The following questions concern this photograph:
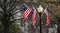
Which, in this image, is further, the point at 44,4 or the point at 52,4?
the point at 52,4

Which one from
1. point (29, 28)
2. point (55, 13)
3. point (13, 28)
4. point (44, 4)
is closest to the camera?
point (13, 28)

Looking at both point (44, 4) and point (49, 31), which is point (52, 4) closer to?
point (44, 4)

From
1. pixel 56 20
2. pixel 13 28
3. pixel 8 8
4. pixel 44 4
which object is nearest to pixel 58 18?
pixel 56 20

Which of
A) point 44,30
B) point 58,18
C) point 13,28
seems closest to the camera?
point 13,28

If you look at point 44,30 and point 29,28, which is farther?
point 44,30

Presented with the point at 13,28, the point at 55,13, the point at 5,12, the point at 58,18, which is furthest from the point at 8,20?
the point at 58,18

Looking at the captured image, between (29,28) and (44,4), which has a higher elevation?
(44,4)

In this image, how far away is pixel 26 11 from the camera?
26.2 m

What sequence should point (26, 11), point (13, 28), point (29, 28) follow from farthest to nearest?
1. point (29, 28)
2. point (13, 28)
3. point (26, 11)

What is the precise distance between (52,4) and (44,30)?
31.1ft

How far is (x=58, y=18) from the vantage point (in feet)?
129

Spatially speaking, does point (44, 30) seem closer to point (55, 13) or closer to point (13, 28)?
point (55, 13)

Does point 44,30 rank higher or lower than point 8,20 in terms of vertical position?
lower

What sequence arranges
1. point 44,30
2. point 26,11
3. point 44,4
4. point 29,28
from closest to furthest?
point 26,11 → point 44,4 → point 29,28 → point 44,30
